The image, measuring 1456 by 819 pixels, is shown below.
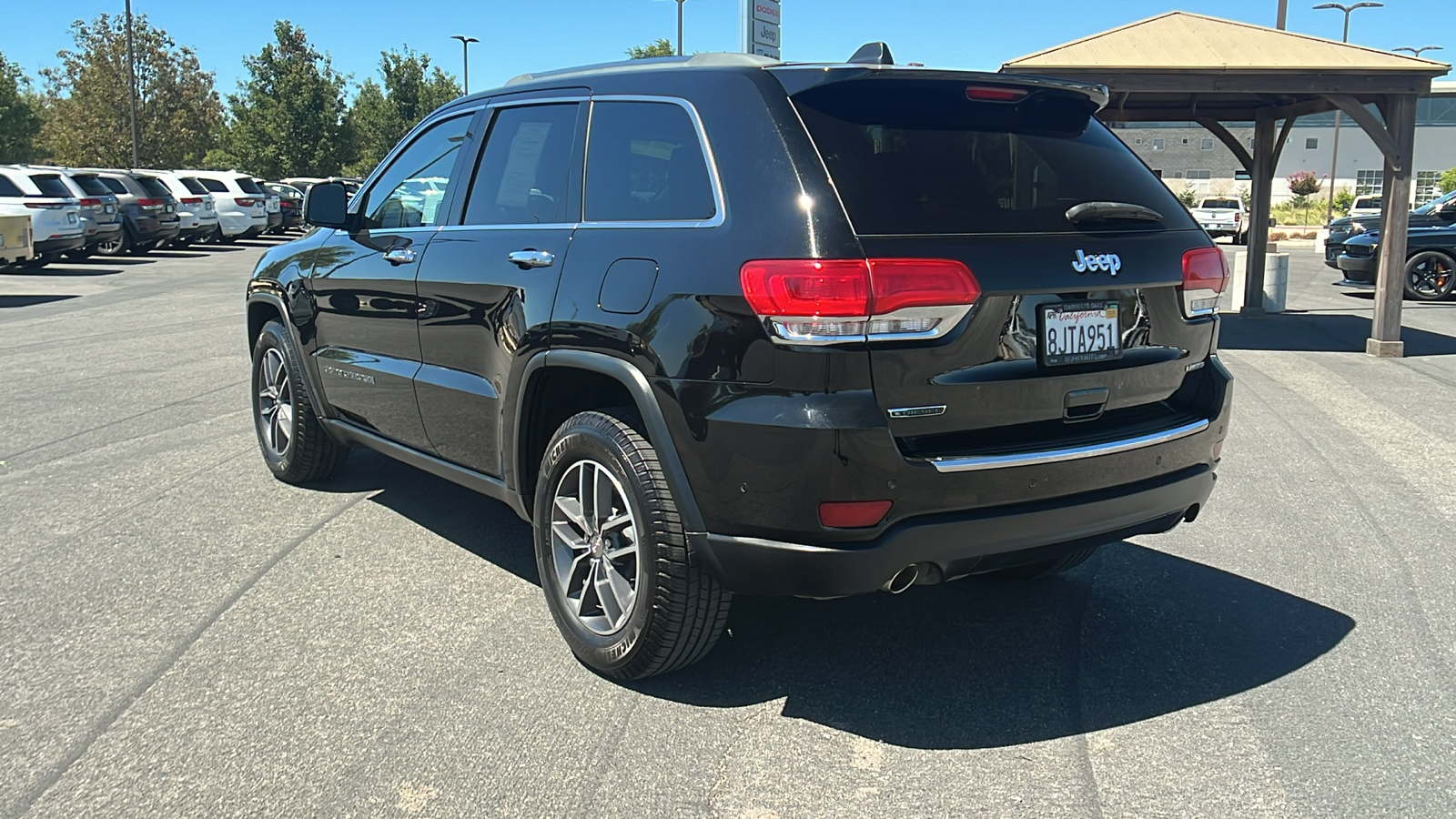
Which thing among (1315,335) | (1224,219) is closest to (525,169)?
(1315,335)

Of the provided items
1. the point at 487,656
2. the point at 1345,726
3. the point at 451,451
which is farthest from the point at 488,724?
the point at 1345,726

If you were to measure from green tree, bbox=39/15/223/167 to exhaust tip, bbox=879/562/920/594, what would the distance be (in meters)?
49.9

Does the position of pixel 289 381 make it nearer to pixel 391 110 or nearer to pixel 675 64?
pixel 675 64

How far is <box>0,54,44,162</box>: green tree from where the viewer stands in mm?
60062

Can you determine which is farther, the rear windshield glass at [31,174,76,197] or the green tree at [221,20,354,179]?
the green tree at [221,20,354,179]

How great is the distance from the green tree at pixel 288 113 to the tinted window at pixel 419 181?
46230mm

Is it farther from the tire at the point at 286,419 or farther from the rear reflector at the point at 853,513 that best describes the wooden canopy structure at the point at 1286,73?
the rear reflector at the point at 853,513

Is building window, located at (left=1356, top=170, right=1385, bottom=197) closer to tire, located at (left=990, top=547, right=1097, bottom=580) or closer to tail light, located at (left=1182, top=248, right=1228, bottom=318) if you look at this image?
tire, located at (left=990, top=547, right=1097, bottom=580)

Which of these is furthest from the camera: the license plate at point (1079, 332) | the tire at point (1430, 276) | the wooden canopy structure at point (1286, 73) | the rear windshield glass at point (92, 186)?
the rear windshield glass at point (92, 186)

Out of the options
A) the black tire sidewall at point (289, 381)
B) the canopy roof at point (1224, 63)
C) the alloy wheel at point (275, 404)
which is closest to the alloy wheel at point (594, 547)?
the black tire sidewall at point (289, 381)

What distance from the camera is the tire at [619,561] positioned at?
3.34 m

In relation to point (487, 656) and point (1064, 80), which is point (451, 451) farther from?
point (1064, 80)

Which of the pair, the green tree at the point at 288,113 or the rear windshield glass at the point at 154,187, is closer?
the rear windshield glass at the point at 154,187

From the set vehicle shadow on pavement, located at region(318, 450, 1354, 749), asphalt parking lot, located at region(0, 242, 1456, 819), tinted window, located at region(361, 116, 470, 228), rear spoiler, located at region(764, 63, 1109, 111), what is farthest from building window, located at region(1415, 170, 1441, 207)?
rear spoiler, located at region(764, 63, 1109, 111)
